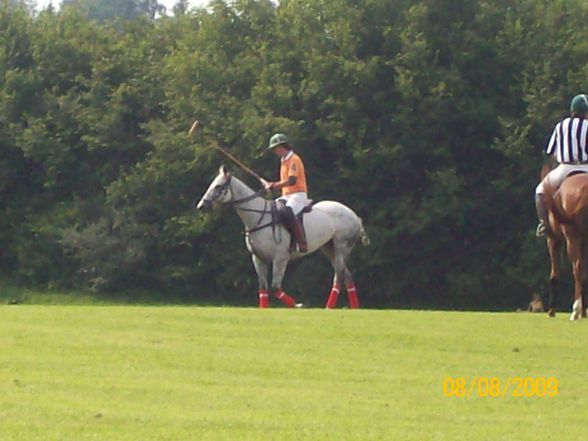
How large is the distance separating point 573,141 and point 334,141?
21267 mm

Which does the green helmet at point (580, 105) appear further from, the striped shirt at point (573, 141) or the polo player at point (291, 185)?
the polo player at point (291, 185)

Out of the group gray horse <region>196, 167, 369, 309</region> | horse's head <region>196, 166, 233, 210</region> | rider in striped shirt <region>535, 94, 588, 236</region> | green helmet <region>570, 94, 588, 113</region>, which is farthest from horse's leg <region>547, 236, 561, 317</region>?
horse's head <region>196, 166, 233, 210</region>

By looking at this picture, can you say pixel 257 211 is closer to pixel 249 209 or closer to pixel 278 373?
pixel 249 209

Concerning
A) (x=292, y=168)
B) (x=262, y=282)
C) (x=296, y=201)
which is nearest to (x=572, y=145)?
(x=292, y=168)

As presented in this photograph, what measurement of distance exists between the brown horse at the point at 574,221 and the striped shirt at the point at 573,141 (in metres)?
0.30

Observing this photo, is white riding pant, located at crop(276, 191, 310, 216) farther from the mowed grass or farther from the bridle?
the mowed grass

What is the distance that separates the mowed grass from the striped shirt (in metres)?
2.01

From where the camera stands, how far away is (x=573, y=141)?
1848cm

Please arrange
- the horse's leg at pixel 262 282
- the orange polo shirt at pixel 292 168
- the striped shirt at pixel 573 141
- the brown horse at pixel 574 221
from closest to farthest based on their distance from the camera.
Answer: the brown horse at pixel 574 221 < the striped shirt at pixel 573 141 < the orange polo shirt at pixel 292 168 < the horse's leg at pixel 262 282

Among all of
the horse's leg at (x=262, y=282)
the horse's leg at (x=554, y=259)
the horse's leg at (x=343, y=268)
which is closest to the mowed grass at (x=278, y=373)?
the horse's leg at (x=554, y=259)

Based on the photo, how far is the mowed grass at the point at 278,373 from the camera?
470 inches

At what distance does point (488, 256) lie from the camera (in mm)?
39844

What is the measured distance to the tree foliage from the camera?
39.2m

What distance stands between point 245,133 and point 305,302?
469 centimetres
